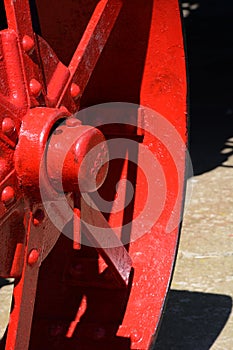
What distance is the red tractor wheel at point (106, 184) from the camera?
2.14m

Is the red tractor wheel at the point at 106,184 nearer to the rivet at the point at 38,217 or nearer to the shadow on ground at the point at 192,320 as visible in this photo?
the rivet at the point at 38,217

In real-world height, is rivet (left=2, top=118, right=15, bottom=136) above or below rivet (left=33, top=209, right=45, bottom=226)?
above

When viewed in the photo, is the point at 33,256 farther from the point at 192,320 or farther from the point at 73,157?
the point at 192,320

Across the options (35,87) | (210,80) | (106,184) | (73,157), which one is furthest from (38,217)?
(210,80)

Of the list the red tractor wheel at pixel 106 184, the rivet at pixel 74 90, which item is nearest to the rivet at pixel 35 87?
the red tractor wheel at pixel 106 184

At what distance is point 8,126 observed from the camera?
6.57 feet

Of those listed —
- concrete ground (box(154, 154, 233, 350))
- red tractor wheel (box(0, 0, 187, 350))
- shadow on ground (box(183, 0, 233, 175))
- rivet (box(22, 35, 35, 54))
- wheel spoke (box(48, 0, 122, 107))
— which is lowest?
shadow on ground (box(183, 0, 233, 175))

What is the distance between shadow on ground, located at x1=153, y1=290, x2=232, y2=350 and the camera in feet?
10.3

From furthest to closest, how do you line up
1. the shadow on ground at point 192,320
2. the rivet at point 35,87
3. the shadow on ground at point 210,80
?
the shadow on ground at point 210,80
the shadow on ground at point 192,320
the rivet at point 35,87

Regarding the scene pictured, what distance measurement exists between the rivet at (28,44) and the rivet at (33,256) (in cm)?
50

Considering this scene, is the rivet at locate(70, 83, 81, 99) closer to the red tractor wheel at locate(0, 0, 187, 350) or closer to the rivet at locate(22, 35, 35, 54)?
the red tractor wheel at locate(0, 0, 187, 350)

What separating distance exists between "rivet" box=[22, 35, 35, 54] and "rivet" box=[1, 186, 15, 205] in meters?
0.34

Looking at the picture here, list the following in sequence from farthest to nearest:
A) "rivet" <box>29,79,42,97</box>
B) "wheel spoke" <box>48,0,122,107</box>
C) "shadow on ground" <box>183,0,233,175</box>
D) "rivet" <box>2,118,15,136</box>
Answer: "shadow on ground" <box>183,0,233,175</box> < "wheel spoke" <box>48,0,122,107</box> < "rivet" <box>29,79,42,97</box> < "rivet" <box>2,118,15,136</box>

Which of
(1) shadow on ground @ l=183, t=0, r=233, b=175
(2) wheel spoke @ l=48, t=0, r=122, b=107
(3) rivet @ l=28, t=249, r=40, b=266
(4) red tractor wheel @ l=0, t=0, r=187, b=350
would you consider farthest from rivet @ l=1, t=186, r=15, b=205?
(1) shadow on ground @ l=183, t=0, r=233, b=175
